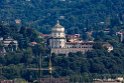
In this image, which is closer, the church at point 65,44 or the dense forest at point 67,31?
the dense forest at point 67,31

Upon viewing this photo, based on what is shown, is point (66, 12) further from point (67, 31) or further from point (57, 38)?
point (57, 38)

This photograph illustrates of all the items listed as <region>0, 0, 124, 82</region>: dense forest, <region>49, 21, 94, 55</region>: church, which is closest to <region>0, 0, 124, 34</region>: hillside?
<region>0, 0, 124, 82</region>: dense forest

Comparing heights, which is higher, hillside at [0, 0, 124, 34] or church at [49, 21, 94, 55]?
church at [49, 21, 94, 55]

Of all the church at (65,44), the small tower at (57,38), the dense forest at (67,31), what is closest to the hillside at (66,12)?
the dense forest at (67,31)

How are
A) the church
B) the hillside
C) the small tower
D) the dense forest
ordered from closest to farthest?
the dense forest
the church
the small tower
the hillside

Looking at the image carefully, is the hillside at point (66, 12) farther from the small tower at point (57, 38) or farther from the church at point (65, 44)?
the church at point (65, 44)

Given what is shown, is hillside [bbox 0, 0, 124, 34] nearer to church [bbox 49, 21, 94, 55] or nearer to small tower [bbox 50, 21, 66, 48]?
small tower [bbox 50, 21, 66, 48]

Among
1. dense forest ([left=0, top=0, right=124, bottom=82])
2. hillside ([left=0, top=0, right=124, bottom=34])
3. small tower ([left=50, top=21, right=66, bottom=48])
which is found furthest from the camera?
hillside ([left=0, top=0, right=124, bottom=34])

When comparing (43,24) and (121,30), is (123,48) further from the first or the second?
(43,24)
